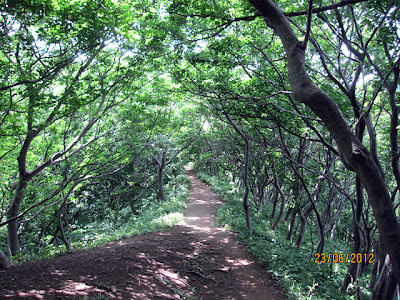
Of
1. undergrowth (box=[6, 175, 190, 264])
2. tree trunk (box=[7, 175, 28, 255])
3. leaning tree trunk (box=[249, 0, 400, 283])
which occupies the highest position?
leaning tree trunk (box=[249, 0, 400, 283])

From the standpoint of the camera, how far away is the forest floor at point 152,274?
4336mm

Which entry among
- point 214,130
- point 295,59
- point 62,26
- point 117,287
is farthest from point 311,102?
point 214,130

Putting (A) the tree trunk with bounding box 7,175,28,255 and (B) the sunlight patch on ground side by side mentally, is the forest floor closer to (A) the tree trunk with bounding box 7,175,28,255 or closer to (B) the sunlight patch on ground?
(B) the sunlight patch on ground

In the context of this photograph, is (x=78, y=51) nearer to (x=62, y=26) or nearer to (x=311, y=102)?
(x=62, y=26)

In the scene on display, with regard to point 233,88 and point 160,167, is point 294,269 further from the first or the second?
point 160,167

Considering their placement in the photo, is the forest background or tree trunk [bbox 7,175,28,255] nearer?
the forest background

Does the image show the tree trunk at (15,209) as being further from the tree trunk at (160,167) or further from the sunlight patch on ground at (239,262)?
the tree trunk at (160,167)

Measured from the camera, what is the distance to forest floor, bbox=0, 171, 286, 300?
4.34 metres

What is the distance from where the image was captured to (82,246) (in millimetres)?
8867


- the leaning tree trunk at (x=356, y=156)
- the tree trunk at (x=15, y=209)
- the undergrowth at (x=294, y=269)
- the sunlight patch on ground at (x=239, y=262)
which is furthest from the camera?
the sunlight patch on ground at (x=239, y=262)

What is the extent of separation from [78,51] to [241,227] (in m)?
8.24

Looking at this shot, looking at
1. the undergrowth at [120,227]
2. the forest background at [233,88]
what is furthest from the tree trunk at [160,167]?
the forest background at [233,88]

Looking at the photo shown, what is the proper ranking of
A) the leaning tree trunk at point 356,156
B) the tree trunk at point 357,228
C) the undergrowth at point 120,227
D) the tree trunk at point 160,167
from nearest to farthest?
the leaning tree trunk at point 356,156, the tree trunk at point 357,228, the undergrowth at point 120,227, the tree trunk at point 160,167

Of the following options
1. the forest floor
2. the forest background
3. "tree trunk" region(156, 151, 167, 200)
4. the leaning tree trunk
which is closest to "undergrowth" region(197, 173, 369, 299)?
the forest background
